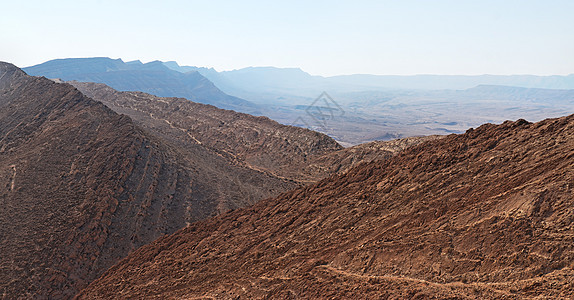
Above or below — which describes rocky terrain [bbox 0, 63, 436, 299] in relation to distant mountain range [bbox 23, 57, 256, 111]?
below

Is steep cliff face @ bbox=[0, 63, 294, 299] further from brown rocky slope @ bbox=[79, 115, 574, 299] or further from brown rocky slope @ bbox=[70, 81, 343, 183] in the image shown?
brown rocky slope @ bbox=[70, 81, 343, 183]

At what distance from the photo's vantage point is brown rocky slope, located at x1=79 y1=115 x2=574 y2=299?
6660 mm

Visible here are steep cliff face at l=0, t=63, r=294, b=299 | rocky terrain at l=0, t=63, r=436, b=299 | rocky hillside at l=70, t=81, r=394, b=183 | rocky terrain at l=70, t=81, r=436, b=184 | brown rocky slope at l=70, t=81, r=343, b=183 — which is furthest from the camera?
brown rocky slope at l=70, t=81, r=343, b=183

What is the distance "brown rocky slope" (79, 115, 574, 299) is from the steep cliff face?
8.61ft

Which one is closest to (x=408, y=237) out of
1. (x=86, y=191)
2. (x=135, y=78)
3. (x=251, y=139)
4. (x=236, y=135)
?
(x=86, y=191)

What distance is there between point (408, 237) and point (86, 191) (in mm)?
15533

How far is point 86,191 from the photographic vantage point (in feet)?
56.5

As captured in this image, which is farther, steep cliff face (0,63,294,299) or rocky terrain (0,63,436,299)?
rocky terrain (0,63,436,299)

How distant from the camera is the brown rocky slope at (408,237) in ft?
21.9

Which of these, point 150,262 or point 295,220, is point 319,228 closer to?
point 295,220

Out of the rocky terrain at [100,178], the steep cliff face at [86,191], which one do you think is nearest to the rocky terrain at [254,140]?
the rocky terrain at [100,178]

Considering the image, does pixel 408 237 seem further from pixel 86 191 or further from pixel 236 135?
pixel 236 135

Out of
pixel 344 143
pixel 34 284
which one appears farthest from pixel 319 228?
pixel 344 143

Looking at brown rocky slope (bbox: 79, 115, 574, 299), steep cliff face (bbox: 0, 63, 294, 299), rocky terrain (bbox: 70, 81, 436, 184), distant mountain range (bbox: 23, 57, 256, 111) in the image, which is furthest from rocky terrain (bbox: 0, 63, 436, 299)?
distant mountain range (bbox: 23, 57, 256, 111)
